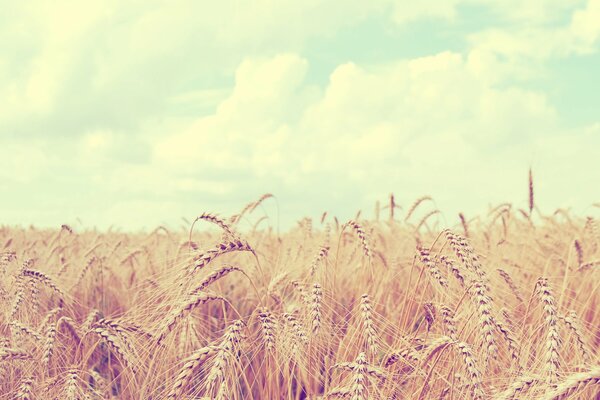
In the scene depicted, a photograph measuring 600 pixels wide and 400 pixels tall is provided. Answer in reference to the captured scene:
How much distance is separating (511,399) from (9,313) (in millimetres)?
2568

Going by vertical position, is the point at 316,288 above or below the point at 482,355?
above

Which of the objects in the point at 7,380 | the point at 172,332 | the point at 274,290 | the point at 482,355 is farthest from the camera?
the point at 274,290

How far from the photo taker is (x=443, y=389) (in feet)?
7.63

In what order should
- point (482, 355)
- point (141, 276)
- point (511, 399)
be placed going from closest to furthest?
point (511, 399)
point (482, 355)
point (141, 276)

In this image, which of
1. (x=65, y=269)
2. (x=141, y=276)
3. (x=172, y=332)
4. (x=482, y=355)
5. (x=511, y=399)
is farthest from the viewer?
(x=141, y=276)

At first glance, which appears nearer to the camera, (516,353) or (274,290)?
(516,353)

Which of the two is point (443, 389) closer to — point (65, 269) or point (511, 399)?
point (511, 399)

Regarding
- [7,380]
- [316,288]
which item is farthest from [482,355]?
[7,380]

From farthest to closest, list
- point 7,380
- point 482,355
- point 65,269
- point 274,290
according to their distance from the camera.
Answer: point 65,269
point 274,290
point 7,380
point 482,355

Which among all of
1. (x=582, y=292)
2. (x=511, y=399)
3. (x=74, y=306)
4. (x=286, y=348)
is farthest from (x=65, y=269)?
(x=582, y=292)

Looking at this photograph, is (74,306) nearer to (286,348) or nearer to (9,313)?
(9,313)

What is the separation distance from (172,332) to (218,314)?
210cm

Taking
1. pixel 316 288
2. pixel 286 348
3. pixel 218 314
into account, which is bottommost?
pixel 218 314

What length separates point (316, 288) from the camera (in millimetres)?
2635
